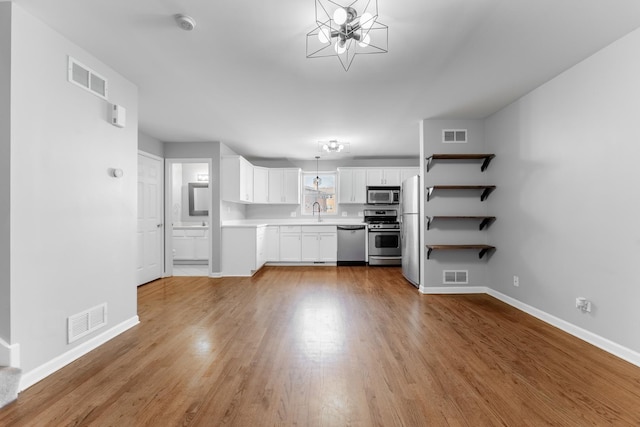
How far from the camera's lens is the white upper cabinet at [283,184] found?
21.6 ft

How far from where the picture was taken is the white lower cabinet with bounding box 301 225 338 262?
6152mm

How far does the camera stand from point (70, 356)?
2.15 m

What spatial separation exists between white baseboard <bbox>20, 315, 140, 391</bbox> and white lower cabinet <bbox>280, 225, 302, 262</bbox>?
3.48m

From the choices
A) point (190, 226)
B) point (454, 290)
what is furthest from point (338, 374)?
point (190, 226)

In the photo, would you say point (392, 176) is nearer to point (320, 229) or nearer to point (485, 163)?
point (320, 229)

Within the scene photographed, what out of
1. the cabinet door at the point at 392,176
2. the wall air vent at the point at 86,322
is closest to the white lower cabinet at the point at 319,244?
the cabinet door at the point at 392,176

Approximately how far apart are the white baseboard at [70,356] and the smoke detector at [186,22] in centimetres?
247

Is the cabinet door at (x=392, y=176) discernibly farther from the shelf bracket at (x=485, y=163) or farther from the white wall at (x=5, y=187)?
the white wall at (x=5, y=187)

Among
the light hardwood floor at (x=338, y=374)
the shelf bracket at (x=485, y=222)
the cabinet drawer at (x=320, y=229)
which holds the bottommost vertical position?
the light hardwood floor at (x=338, y=374)

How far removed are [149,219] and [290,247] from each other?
266 cm

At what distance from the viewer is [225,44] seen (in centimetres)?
223

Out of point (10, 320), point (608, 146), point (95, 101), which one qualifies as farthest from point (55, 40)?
point (608, 146)

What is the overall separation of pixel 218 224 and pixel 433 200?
3.54 meters

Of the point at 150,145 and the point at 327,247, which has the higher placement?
the point at 150,145
